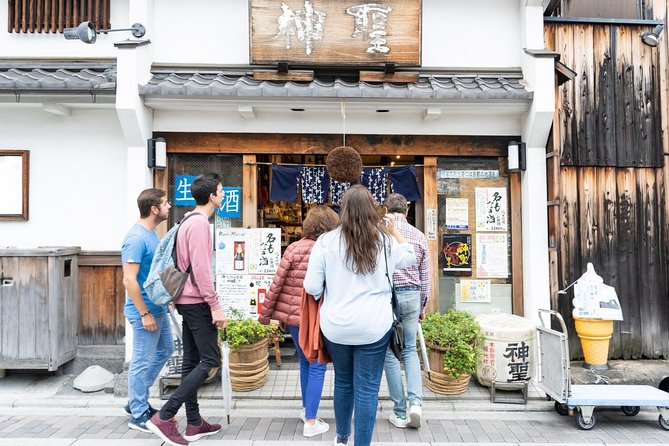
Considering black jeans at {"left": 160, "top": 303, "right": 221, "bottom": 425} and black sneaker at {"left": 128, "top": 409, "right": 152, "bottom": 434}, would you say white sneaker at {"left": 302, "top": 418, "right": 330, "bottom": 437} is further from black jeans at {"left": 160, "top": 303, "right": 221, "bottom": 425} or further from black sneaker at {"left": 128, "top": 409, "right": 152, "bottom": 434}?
black sneaker at {"left": 128, "top": 409, "right": 152, "bottom": 434}

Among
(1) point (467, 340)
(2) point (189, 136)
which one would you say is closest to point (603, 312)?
(1) point (467, 340)

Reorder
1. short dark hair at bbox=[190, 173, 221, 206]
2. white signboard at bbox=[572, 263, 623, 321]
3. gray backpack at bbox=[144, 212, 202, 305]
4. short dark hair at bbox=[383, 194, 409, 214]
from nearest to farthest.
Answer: gray backpack at bbox=[144, 212, 202, 305], short dark hair at bbox=[190, 173, 221, 206], short dark hair at bbox=[383, 194, 409, 214], white signboard at bbox=[572, 263, 623, 321]

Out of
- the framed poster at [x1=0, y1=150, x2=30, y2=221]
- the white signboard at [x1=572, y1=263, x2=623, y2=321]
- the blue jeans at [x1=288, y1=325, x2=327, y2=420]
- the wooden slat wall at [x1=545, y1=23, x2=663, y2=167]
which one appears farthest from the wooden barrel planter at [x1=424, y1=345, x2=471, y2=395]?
the framed poster at [x1=0, y1=150, x2=30, y2=221]

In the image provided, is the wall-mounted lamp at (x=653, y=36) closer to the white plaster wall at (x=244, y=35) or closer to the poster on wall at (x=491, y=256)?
the white plaster wall at (x=244, y=35)

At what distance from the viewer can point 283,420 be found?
17.7 feet

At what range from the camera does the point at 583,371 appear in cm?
653

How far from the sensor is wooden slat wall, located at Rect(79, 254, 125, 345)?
23.0ft

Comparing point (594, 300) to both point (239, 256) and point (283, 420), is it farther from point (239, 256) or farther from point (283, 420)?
point (239, 256)

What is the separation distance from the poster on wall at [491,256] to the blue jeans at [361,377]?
3866mm

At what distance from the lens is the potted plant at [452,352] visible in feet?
18.7

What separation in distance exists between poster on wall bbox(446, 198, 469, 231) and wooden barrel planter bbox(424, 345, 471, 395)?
217 cm

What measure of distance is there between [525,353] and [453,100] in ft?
11.6

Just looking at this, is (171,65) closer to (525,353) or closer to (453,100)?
(453,100)

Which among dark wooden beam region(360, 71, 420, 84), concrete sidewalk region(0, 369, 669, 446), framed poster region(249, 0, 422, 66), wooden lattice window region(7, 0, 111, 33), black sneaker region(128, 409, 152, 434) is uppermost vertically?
wooden lattice window region(7, 0, 111, 33)
